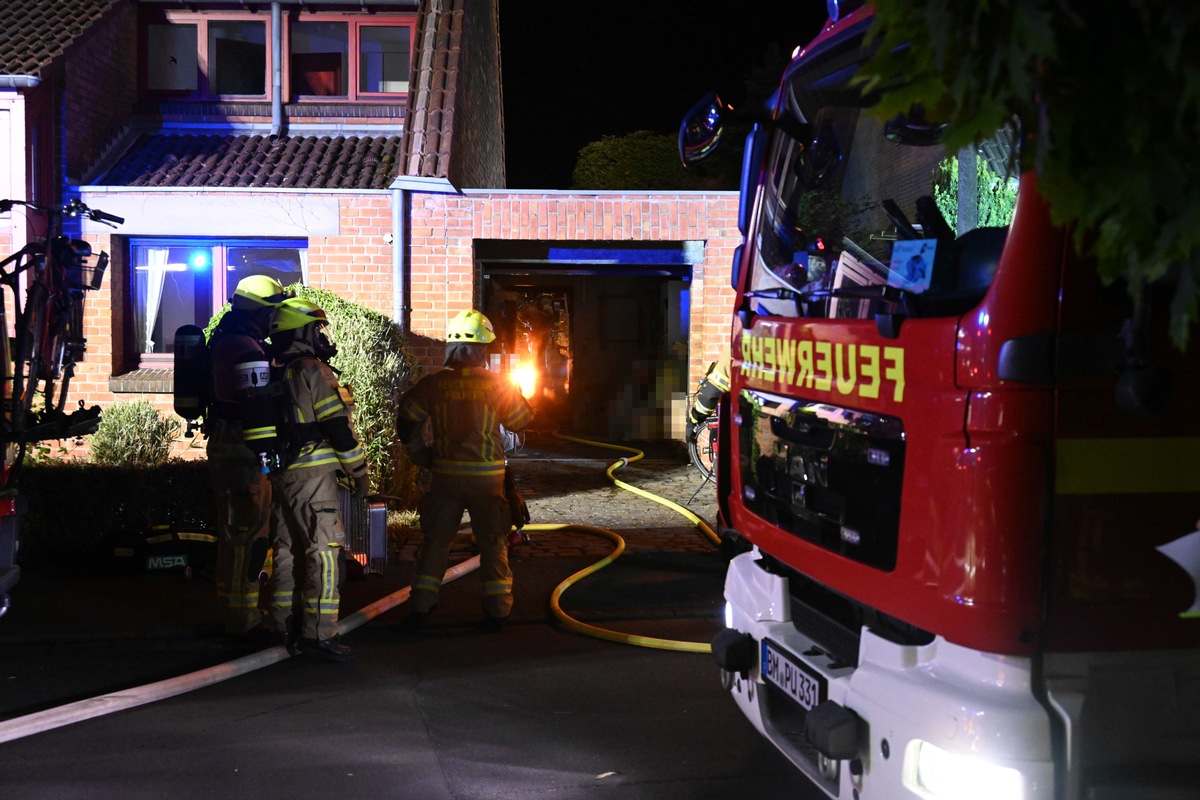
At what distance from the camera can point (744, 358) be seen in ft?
13.9

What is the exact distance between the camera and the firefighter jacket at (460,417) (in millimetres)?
6191

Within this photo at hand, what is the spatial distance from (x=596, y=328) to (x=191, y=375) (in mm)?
13511

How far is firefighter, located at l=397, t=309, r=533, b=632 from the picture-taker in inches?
244

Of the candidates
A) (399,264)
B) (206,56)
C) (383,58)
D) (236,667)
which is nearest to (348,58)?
(383,58)

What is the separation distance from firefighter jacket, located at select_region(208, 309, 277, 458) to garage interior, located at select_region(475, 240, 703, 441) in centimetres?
678

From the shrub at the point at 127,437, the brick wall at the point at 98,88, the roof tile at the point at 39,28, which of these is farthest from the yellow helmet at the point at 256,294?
the brick wall at the point at 98,88

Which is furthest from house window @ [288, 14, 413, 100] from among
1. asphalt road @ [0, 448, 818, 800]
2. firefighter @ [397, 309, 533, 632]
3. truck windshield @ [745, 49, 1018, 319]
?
truck windshield @ [745, 49, 1018, 319]

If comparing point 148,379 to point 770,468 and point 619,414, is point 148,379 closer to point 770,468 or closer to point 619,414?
point 619,414

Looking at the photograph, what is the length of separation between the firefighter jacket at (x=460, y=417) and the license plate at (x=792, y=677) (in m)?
2.73

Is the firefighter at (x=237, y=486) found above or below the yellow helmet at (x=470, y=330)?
below

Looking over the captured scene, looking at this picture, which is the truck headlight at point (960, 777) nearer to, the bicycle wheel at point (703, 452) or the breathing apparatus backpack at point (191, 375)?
the breathing apparatus backpack at point (191, 375)

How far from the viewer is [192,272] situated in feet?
42.2

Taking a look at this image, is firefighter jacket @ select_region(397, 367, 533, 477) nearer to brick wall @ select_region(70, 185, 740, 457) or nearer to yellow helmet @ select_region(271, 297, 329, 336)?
yellow helmet @ select_region(271, 297, 329, 336)

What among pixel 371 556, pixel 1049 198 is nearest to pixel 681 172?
pixel 371 556
